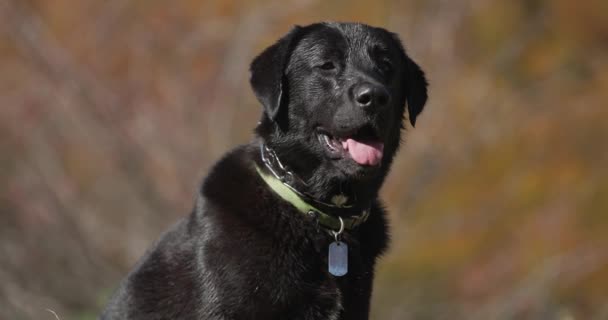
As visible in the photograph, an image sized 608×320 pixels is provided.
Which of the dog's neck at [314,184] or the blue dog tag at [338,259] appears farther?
the dog's neck at [314,184]

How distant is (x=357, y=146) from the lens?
4527 mm

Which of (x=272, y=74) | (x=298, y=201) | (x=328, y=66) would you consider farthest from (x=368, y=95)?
(x=298, y=201)

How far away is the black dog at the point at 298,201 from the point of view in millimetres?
4344

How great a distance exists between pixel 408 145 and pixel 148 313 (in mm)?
7549

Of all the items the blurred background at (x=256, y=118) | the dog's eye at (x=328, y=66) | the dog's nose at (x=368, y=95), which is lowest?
the blurred background at (x=256, y=118)

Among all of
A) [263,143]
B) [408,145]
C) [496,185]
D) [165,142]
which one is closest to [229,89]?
[165,142]

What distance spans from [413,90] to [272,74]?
2.48ft

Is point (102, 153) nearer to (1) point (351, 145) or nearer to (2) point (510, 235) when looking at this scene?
(2) point (510, 235)

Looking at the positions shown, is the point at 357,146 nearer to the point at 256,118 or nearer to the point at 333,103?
the point at 333,103

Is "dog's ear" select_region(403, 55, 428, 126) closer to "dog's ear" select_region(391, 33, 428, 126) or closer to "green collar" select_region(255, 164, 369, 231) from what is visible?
"dog's ear" select_region(391, 33, 428, 126)

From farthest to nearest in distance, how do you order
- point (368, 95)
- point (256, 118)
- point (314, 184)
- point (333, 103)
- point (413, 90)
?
1. point (256, 118)
2. point (413, 90)
3. point (314, 184)
4. point (333, 103)
5. point (368, 95)

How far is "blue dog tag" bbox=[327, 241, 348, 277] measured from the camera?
4457 millimetres

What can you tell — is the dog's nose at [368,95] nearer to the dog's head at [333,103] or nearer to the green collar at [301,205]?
the dog's head at [333,103]

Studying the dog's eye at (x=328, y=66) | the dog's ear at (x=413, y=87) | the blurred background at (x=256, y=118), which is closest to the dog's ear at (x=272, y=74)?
the dog's eye at (x=328, y=66)
